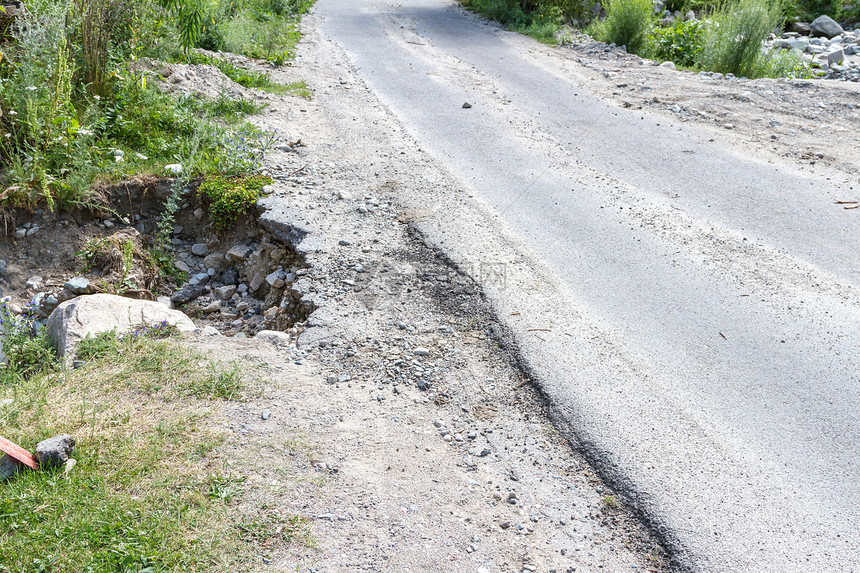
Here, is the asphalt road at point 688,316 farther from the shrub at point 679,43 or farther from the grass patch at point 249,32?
the shrub at point 679,43

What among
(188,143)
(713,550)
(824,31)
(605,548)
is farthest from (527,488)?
(824,31)

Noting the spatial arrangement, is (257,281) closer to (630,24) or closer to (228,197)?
(228,197)

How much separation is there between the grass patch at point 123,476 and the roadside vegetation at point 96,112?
2350 mm

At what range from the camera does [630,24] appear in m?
12.1

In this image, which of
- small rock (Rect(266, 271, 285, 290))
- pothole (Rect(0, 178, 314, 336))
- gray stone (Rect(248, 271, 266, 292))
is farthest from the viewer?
→ gray stone (Rect(248, 271, 266, 292))

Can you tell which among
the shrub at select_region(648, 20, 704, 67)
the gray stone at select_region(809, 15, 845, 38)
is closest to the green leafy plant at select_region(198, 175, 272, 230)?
the shrub at select_region(648, 20, 704, 67)

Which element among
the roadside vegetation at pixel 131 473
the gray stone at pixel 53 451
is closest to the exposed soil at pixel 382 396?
the roadside vegetation at pixel 131 473

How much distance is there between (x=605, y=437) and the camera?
3.17 metres

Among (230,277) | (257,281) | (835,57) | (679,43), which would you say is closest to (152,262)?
(230,277)

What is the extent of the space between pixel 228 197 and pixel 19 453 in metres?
3.03

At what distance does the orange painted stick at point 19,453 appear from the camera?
9.03ft

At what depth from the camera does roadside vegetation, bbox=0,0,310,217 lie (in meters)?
5.27

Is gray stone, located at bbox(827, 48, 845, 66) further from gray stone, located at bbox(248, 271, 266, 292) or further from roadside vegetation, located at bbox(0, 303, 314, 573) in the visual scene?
roadside vegetation, located at bbox(0, 303, 314, 573)

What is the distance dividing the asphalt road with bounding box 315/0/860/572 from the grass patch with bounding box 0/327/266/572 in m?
1.77
